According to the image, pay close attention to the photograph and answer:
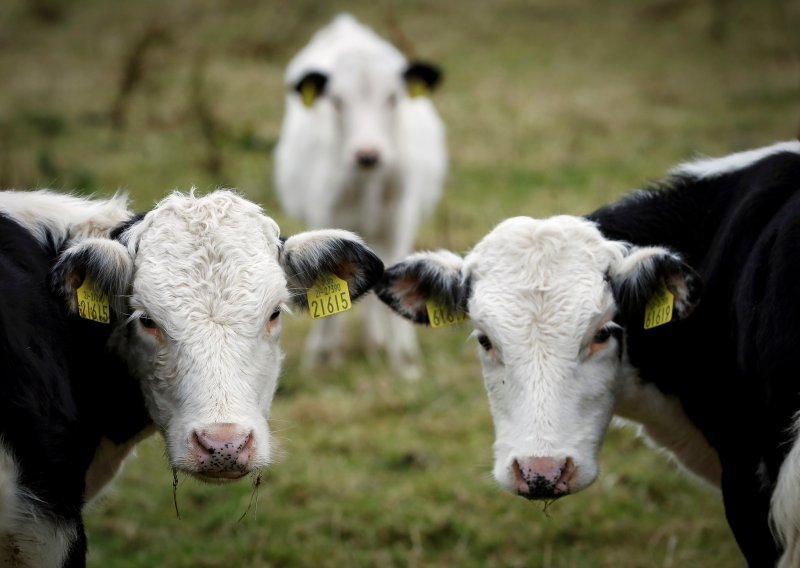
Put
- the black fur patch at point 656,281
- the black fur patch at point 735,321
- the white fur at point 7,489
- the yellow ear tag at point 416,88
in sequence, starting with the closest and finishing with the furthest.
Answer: the white fur at point 7,489, the black fur patch at point 735,321, the black fur patch at point 656,281, the yellow ear tag at point 416,88

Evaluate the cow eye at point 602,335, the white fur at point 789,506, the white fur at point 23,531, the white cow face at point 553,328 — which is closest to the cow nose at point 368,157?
the white cow face at point 553,328

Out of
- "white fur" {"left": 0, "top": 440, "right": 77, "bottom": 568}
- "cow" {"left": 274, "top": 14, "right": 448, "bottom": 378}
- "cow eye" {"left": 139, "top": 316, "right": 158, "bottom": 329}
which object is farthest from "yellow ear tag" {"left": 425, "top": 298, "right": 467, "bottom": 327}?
"cow" {"left": 274, "top": 14, "right": 448, "bottom": 378}

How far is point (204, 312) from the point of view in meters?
3.62

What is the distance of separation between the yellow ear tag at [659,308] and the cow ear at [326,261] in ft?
3.49

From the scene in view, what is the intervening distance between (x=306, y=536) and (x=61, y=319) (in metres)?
2.24

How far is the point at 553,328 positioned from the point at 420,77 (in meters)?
5.32

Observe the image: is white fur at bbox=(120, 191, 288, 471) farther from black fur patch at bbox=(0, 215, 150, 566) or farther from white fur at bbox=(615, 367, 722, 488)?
white fur at bbox=(615, 367, 722, 488)

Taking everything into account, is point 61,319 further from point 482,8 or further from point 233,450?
point 482,8

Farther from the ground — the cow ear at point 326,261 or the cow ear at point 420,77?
the cow ear at point 326,261

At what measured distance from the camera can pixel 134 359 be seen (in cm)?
378

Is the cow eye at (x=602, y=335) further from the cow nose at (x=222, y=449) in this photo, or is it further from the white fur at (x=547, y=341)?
the cow nose at (x=222, y=449)

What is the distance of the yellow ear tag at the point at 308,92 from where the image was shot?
28.0ft

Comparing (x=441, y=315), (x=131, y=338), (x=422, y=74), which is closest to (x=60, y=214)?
(x=131, y=338)

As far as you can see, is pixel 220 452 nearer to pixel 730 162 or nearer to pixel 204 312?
pixel 204 312
